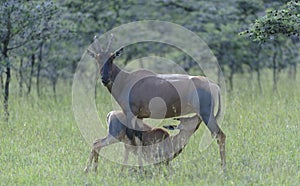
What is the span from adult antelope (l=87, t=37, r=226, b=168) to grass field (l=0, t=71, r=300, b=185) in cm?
65

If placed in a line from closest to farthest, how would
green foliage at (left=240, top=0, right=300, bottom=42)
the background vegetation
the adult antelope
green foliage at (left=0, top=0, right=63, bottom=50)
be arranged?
the background vegetation < the adult antelope < green foliage at (left=240, top=0, right=300, bottom=42) < green foliage at (left=0, top=0, right=63, bottom=50)

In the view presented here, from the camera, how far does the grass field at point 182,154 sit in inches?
293

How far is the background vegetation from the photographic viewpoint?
7789 mm

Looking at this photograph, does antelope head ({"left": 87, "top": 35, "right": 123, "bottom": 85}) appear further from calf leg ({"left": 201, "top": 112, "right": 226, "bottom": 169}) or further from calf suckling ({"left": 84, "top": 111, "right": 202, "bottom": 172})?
calf leg ({"left": 201, "top": 112, "right": 226, "bottom": 169})

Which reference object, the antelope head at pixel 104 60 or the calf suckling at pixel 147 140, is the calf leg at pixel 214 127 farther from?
the antelope head at pixel 104 60

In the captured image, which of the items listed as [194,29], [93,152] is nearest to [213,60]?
[194,29]

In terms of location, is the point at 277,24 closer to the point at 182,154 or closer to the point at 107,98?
the point at 182,154

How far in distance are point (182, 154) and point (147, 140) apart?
1.96ft

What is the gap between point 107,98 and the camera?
15.8 meters

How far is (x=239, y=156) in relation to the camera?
8547 millimetres

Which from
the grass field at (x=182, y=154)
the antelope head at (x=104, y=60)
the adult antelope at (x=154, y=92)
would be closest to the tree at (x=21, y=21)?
the grass field at (x=182, y=154)

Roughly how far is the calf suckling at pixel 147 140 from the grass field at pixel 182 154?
0.21 m

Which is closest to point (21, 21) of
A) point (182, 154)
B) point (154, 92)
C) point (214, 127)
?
point (154, 92)

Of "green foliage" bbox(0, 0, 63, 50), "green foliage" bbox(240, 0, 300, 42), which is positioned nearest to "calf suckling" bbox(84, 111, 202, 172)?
"green foliage" bbox(240, 0, 300, 42)
